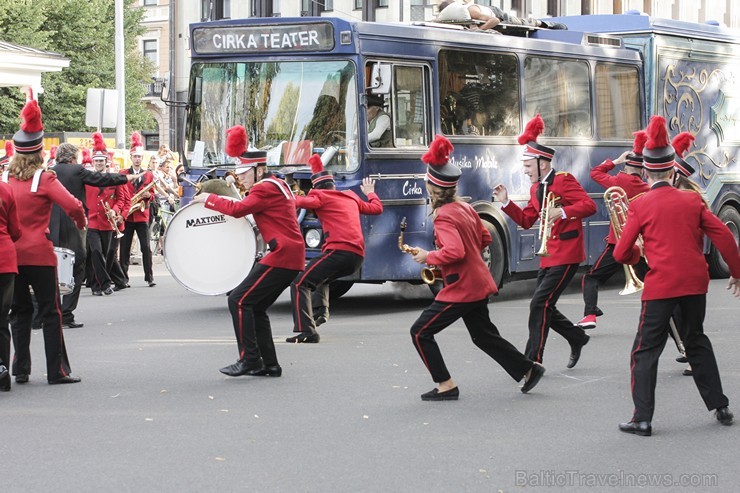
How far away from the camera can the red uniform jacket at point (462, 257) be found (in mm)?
8875

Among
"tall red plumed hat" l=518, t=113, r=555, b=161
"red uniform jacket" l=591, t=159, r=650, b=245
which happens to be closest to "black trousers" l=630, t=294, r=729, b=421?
"tall red plumed hat" l=518, t=113, r=555, b=161

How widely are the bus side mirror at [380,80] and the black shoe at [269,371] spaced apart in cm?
487

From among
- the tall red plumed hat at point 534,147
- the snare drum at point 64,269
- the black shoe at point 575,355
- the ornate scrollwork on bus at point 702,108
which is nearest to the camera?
the tall red plumed hat at point 534,147

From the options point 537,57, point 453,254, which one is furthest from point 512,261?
point 453,254

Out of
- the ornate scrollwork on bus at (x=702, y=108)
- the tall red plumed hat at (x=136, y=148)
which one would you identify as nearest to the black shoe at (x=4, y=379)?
the tall red plumed hat at (x=136, y=148)

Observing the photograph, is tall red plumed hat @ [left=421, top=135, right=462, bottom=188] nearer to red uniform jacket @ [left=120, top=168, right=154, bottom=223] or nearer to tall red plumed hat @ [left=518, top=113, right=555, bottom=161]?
tall red plumed hat @ [left=518, top=113, right=555, bottom=161]

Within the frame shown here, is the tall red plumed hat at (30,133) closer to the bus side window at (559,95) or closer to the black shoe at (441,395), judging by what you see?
the black shoe at (441,395)

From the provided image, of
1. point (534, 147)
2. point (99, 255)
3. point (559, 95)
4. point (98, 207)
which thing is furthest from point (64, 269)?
point (559, 95)

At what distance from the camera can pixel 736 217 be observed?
20.6 m

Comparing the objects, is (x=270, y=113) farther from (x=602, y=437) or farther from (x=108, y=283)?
(x=602, y=437)

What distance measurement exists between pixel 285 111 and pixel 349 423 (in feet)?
22.6

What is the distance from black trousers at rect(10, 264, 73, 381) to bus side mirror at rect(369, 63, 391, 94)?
5.30 m

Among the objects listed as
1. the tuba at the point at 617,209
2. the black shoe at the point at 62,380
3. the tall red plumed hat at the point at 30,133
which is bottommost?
the black shoe at the point at 62,380

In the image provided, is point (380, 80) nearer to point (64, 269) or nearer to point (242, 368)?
point (64, 269)
